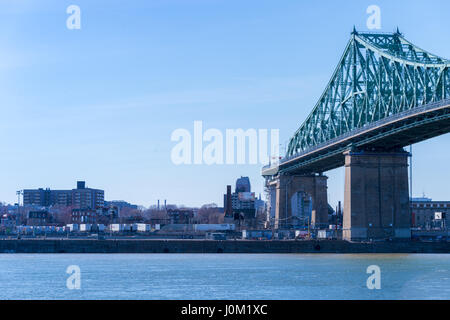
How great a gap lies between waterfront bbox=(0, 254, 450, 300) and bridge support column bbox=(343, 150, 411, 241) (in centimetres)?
2420

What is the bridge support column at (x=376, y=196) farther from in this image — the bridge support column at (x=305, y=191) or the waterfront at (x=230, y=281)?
the bridge support column at (x=305, y=191)

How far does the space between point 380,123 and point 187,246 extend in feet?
102

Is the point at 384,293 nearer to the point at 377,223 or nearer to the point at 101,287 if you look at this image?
the point at 101,287

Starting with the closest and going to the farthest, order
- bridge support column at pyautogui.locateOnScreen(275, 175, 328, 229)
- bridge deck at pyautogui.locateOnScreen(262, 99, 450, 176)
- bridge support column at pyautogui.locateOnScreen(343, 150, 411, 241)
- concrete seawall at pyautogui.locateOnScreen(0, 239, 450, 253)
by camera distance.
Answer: bridge deck at pyautogui.locateOnScreen(262, 99, 450, 176)
bridge support column at pyautogui.locateOnScreen(343, 150, 411, 241)
concrete seawall at pyautogui.locateOnScreen(0, 239, 450, 253)
bridge support column at pyautogui.locateOnScreen(275, 175, 328, 229)

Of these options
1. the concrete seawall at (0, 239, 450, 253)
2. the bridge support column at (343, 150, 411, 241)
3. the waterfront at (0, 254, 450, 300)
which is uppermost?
the bridge support column at (343, 150, 411, 241)

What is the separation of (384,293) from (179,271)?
77.4 ft

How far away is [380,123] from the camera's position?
9631 cm

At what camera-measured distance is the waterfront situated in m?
50.6

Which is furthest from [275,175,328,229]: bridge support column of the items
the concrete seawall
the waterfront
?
the waterfront

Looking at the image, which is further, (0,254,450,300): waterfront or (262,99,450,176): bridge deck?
(262,99,450,176): bridge deck

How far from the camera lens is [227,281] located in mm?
59906

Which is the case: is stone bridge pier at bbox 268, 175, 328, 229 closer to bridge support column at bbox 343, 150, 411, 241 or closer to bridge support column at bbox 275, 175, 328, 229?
bridge support column at bbox 275, 175, 328, 229

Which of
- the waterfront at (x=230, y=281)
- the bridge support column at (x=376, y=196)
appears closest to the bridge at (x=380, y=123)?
the bridge support column at (x=376, y=196)

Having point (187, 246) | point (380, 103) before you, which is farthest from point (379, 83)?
point (187, 246)
